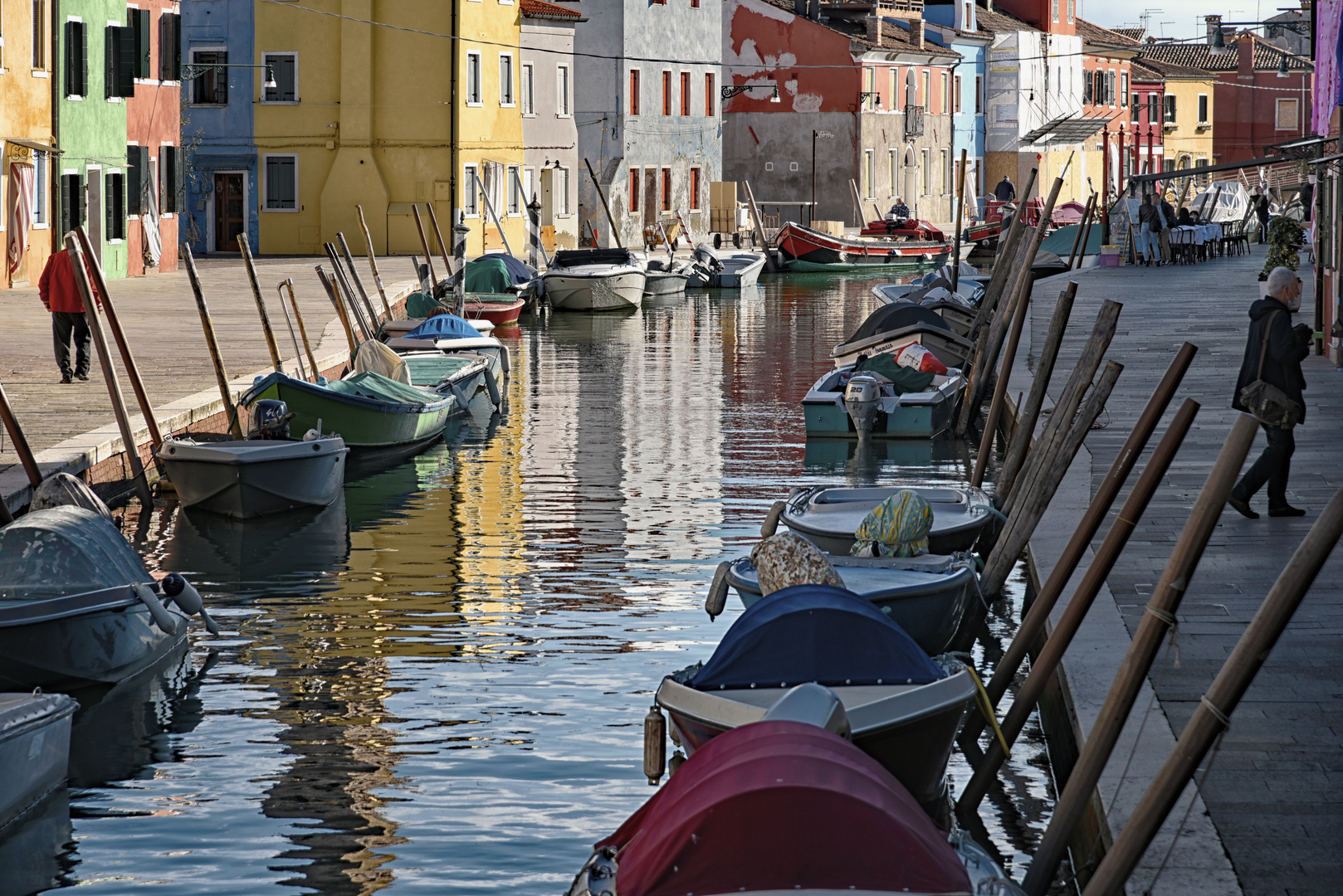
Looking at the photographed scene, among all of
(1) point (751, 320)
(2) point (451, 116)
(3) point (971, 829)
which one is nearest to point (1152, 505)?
(3) point (971, 829)

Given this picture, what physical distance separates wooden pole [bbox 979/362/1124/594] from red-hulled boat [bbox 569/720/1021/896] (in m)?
3.93

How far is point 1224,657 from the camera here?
292 inches

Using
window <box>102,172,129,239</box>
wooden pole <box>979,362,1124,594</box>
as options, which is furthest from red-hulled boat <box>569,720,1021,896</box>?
window <box>102,172,129,239</box>

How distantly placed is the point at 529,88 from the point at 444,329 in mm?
23301

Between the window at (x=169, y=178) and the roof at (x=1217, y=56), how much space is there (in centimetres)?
5329

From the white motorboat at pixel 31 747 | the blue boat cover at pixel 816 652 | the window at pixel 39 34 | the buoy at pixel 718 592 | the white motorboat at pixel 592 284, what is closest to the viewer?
the blue boat cover at pixel 816 652

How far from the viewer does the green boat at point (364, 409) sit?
15.9 metres

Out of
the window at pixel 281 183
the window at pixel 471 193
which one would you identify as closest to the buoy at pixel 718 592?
the window at pixel 471 193

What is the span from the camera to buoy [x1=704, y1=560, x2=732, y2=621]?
28.9 ft

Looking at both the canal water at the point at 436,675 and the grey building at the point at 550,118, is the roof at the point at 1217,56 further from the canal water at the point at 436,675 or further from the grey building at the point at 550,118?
the canal water at the point at 436,675

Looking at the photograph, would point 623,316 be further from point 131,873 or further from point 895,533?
point 131,873

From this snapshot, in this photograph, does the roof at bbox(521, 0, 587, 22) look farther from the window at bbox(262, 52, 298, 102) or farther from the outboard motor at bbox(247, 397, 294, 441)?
the outboard motor at bbox(247, 397, 294, 441)

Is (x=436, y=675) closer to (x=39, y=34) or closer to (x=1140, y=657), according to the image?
(x=1140, y=657)

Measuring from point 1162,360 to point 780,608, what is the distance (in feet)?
44.2
